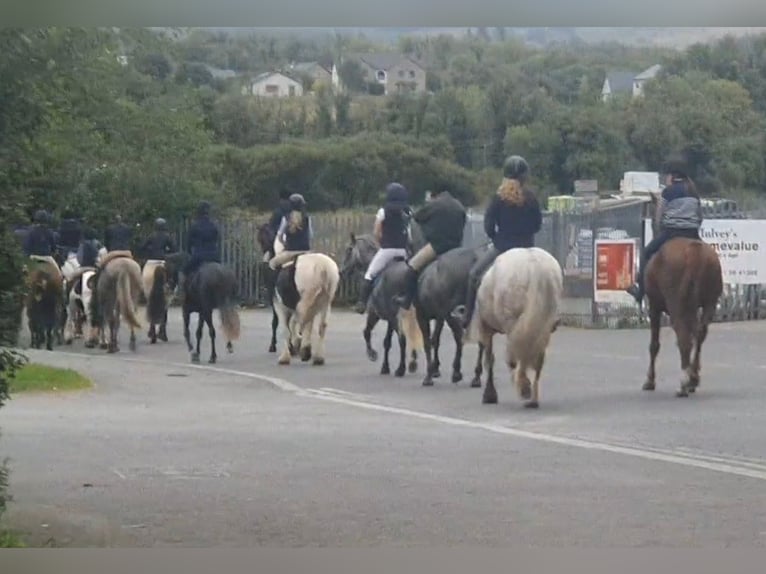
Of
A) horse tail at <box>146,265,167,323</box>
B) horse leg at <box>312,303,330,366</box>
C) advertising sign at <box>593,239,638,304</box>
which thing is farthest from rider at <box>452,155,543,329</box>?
horse tail at <box>146,265,167,323</box>

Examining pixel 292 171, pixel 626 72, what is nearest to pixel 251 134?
pixel 292 171

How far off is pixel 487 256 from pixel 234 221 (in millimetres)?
1576

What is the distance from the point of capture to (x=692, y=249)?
475 inches

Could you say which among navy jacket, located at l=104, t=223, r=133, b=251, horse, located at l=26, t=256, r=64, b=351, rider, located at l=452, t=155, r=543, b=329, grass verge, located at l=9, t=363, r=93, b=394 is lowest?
grass verge, located at l=9, t=363, r=93, b=394

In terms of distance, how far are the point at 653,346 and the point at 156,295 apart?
310cm

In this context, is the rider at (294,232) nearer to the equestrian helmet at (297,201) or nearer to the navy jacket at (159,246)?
Result: the equestrian helmet at (297,201)

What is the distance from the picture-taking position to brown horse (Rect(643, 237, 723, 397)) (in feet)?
39.4

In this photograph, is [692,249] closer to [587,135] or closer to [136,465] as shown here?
[587,135]

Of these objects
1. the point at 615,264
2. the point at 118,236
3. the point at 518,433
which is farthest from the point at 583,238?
the point at 118,236

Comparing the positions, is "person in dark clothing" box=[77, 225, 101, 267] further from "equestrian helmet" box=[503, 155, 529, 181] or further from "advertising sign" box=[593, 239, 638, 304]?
"advertising sign" box=[593, 239, 638, 304]

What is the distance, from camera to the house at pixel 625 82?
11.8 metres

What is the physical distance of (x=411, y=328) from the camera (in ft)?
41.3

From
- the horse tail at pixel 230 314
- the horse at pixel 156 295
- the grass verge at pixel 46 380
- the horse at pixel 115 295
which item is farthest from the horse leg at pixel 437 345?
the grass verge at pixel 46 380

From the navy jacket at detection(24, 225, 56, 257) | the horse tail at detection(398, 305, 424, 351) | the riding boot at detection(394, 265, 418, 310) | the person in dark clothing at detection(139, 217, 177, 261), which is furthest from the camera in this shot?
the riding boot at detection(394, 265, 418, 310)
